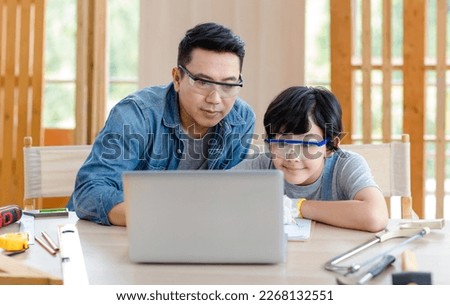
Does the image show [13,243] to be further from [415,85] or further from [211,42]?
[415,85]

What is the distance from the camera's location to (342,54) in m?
3.75

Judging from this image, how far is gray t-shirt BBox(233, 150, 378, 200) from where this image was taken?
191 centimetres

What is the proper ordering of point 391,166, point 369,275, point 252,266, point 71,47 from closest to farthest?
1. point 369,275
2. point 252,266
3. point 391,166
4. point 71,47

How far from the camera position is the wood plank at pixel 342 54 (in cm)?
372

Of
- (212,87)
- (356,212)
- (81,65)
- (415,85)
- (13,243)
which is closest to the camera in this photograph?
(13,243)

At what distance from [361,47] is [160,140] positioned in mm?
1920

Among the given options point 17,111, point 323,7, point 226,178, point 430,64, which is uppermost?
point 323,7

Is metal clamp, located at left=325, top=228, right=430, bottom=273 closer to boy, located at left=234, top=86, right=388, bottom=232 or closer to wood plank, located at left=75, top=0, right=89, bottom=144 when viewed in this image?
boy, located at left=234, top=86, right=388, bottom=232

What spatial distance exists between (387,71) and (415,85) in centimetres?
17

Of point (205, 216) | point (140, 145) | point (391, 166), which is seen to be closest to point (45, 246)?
point (205, 216)

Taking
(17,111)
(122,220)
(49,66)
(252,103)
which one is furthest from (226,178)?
(49,66)

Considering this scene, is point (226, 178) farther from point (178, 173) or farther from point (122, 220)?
point (122, 220)

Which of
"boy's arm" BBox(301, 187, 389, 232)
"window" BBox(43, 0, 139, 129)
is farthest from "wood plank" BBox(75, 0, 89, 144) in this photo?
"boy's arm" BBox(301, 187, 389, 232)

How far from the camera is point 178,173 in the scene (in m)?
1.33
